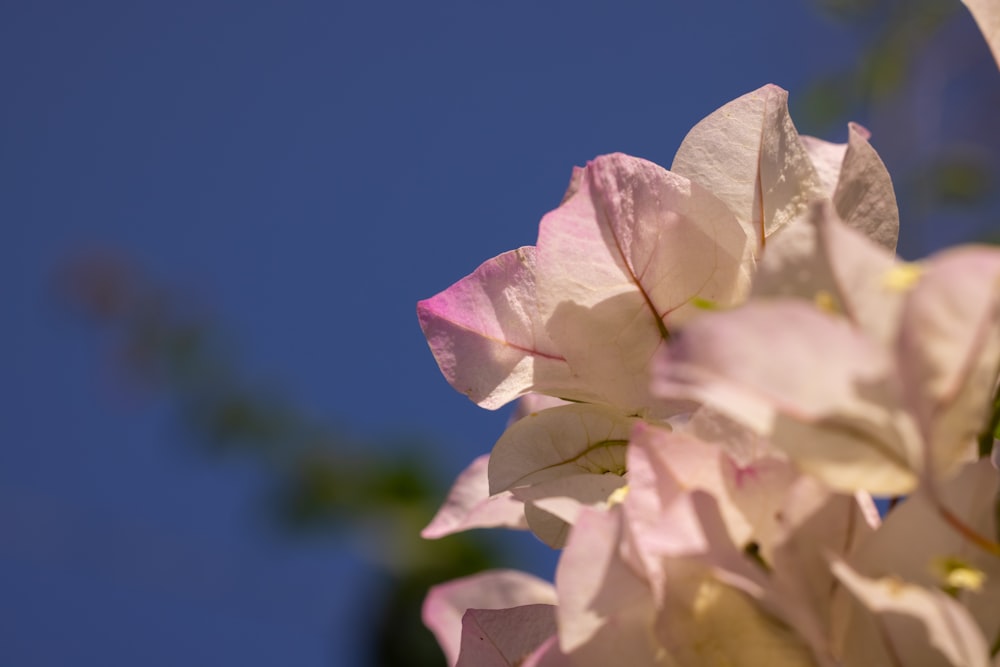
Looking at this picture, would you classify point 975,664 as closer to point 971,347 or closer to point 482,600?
point 971,347

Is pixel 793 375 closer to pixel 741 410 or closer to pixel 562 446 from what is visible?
pixel 741 410

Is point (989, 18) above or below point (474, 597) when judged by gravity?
above

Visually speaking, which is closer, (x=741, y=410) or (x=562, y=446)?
(x=741, y=410)

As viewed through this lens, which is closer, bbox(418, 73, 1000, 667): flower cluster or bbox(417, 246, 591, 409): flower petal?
bbox(418, 73, 1000, 667): flower cluster

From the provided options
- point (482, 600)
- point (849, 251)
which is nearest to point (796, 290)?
point (849, 251)

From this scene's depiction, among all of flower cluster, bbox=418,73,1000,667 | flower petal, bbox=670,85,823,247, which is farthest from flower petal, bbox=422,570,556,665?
flower petal, bbox=670,85,823,247

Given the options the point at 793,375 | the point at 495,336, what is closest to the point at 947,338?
the point at 793,375

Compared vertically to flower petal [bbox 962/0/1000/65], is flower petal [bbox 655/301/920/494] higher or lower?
lower

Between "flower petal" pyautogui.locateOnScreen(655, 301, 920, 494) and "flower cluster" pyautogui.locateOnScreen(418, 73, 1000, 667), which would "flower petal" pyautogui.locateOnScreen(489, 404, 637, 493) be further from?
"flower petal" pyautogui.locateOnScreen(655, 301, 920, 494)

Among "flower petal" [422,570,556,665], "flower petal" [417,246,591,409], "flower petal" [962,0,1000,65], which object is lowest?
"flower petal" [422,570,556,665]
